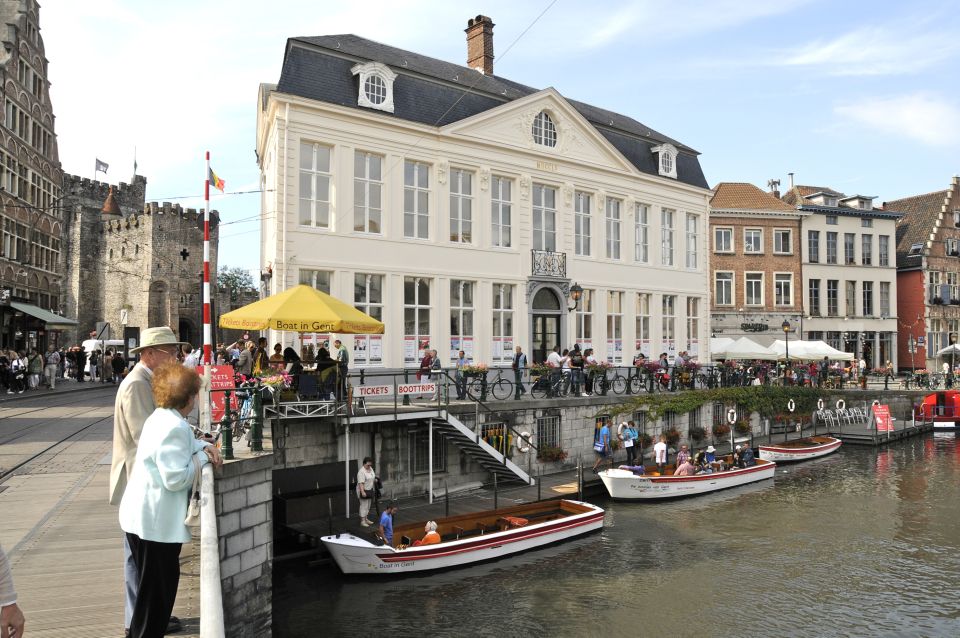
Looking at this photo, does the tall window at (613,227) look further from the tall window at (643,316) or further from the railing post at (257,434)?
the railing post at (257,434)

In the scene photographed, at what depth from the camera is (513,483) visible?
19094mm

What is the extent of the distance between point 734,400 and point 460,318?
11.8 m

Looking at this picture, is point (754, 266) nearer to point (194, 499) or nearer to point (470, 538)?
point (470, 538)

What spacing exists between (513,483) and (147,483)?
16.0 m

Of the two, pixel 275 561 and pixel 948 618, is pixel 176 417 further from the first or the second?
Answer: pixel 948 618

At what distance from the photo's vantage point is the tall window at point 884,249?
45906 mm

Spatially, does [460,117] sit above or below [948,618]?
above

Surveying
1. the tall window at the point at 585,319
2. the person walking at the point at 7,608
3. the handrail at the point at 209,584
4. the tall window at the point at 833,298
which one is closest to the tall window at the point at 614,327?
the tall window at the point at 585,319

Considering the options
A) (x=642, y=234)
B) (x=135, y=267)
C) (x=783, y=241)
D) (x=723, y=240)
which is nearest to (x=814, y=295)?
(x=783, y=241)

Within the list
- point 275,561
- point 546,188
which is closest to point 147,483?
point 275,561

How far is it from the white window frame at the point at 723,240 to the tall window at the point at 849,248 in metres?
8.31

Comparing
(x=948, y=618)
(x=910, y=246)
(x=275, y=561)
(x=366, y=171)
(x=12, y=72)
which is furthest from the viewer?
(x=910, y=246)

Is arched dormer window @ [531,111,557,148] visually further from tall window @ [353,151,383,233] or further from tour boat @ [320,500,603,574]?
tour boat @ [320,500,603,574]

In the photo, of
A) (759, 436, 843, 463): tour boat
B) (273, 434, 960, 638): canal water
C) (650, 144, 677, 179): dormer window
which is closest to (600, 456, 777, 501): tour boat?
(273, 434, 960, 638): canal water
